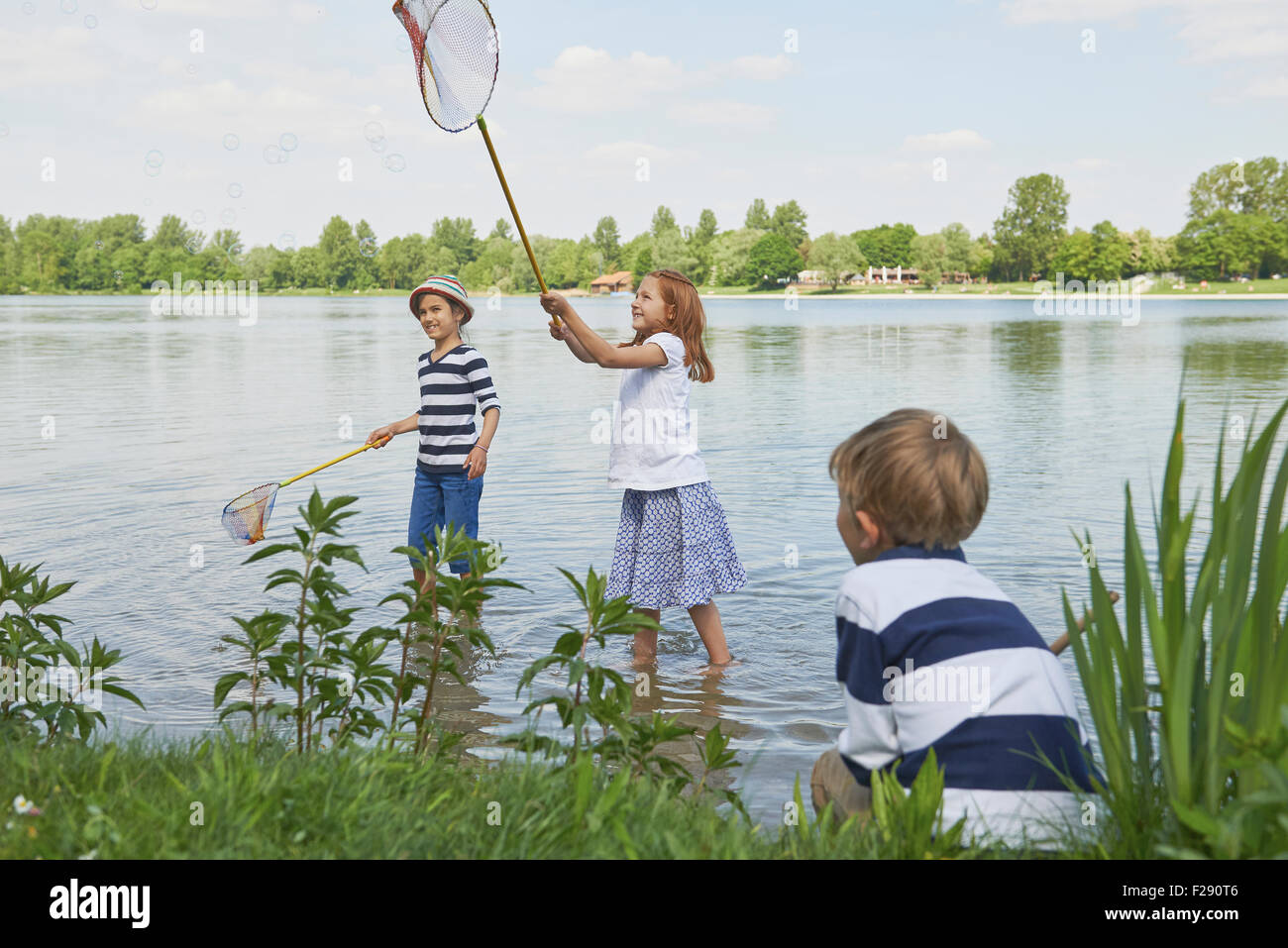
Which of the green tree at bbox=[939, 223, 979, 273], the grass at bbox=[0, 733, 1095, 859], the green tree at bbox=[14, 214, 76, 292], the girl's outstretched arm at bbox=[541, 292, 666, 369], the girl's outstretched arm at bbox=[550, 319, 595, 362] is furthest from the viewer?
the green tree at bbox=[939, 223, 979, 273]

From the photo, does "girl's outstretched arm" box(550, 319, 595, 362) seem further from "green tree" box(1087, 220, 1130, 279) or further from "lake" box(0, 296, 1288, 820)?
"green tree" box(1087, 220, 1130, 279)

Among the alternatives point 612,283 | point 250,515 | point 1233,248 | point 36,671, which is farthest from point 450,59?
point 612,283

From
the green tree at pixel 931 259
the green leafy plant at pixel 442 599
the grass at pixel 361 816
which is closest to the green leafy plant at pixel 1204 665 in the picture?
the grass at pixel 361 816

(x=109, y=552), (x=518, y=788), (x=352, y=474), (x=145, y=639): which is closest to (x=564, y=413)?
(x=352, y=474)

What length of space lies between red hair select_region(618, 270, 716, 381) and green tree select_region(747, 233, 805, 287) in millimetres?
138045

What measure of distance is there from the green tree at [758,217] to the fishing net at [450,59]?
16092cm

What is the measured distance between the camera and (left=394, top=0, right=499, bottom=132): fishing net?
4289 millimetres

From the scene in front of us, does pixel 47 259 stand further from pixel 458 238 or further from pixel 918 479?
pixel 918 479

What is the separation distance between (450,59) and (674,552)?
2297 mm

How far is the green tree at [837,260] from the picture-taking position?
14538 centimetres

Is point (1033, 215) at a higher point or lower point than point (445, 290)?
higher

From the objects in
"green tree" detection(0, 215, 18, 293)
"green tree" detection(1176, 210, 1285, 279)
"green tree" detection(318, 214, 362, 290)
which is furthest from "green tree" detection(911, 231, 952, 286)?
"green tree" detection(0, 215, 18, 293)

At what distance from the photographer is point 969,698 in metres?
2.32
